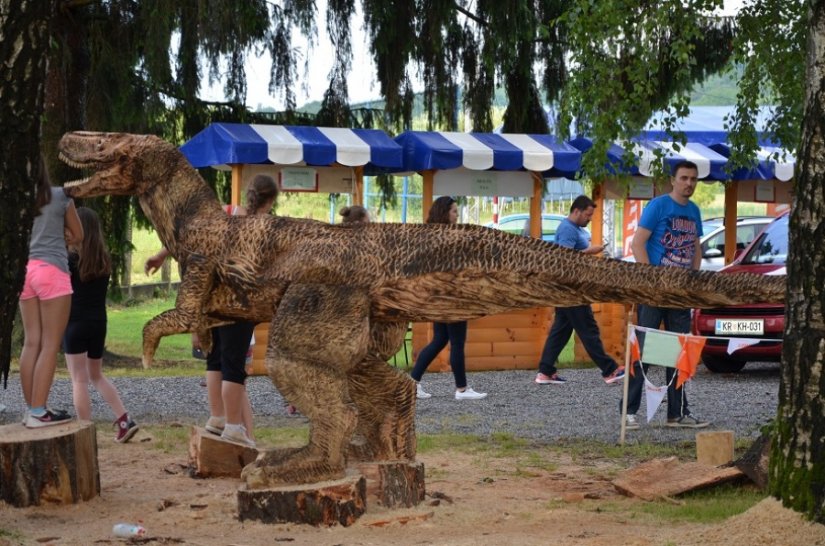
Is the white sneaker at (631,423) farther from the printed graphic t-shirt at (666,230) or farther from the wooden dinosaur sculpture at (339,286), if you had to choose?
the wooden dinosaur sculpture at (339,286)

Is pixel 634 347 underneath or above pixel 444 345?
above

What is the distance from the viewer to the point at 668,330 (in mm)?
9656

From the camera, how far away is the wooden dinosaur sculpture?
6145mm

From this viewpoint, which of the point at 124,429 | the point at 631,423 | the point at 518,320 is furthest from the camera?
the point at 518,320

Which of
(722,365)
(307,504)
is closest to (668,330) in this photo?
(307,504)

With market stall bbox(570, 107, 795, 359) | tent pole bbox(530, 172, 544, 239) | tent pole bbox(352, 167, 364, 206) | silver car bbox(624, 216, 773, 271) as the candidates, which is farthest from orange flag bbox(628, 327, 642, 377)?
silver car bbox(624, 216, 773, 271)

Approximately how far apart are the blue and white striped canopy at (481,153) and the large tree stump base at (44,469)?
7.50 metres

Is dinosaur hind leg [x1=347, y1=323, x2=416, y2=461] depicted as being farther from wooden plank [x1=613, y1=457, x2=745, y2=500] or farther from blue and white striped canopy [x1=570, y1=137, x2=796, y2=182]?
blue and white striped canopy [x1=570, y1=137, x2=796, y2=182]

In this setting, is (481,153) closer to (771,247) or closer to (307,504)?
(771,247)

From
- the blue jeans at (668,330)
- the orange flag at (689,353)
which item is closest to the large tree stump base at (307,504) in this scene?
the orange flag at (689,353)

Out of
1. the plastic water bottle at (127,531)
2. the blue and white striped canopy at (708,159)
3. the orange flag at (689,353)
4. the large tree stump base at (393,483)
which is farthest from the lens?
the blue and white striped canopy at (708,159)

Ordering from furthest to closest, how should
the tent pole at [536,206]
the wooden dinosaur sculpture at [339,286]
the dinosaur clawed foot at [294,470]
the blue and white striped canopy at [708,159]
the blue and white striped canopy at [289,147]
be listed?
the tent pole at [536,206]
the blue and white striped canopy at [708,159]
the blue and white striped canopy at [289,147]
the dinosaur clawed foot at [294,470]
the wooden dinosaur sculpture at [339,286]

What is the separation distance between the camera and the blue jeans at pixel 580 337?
12.8 metres

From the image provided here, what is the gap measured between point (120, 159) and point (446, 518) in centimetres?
254
